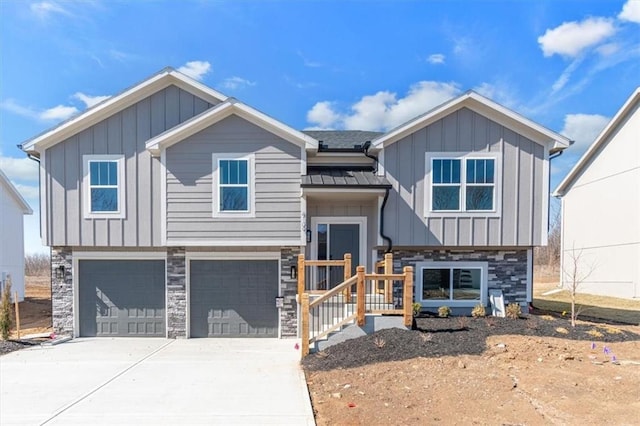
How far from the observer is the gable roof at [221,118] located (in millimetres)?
8695

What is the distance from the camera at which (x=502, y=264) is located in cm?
962

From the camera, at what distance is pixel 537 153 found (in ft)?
30.1

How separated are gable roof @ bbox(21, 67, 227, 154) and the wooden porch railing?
584 centimetres

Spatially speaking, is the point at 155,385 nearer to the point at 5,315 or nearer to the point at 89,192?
the point at 5,315

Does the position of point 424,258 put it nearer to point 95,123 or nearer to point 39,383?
point 39,383

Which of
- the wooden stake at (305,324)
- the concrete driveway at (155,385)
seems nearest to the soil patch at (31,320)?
the concrete driveway at (155,385)

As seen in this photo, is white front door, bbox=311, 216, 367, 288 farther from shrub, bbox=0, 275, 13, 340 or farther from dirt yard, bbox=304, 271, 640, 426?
shrub, bbox=0, 275, 13, 340

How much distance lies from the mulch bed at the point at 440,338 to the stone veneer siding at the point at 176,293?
13.5ft

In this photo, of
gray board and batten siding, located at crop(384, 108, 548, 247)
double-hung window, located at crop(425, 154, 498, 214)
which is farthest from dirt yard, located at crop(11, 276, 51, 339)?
double-hung window, located at crop(425, 154, 498, 214)

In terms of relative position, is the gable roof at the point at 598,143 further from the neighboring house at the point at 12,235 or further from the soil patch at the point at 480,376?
the neighboring house at the point at 12,235

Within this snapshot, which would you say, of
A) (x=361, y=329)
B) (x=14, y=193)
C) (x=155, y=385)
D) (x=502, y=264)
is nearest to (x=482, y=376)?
Answer: (x=361, y=329)

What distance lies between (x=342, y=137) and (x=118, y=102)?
20.5 feet

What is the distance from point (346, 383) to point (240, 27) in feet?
32.6

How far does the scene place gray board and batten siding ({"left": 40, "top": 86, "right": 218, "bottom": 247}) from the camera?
30.1ft
